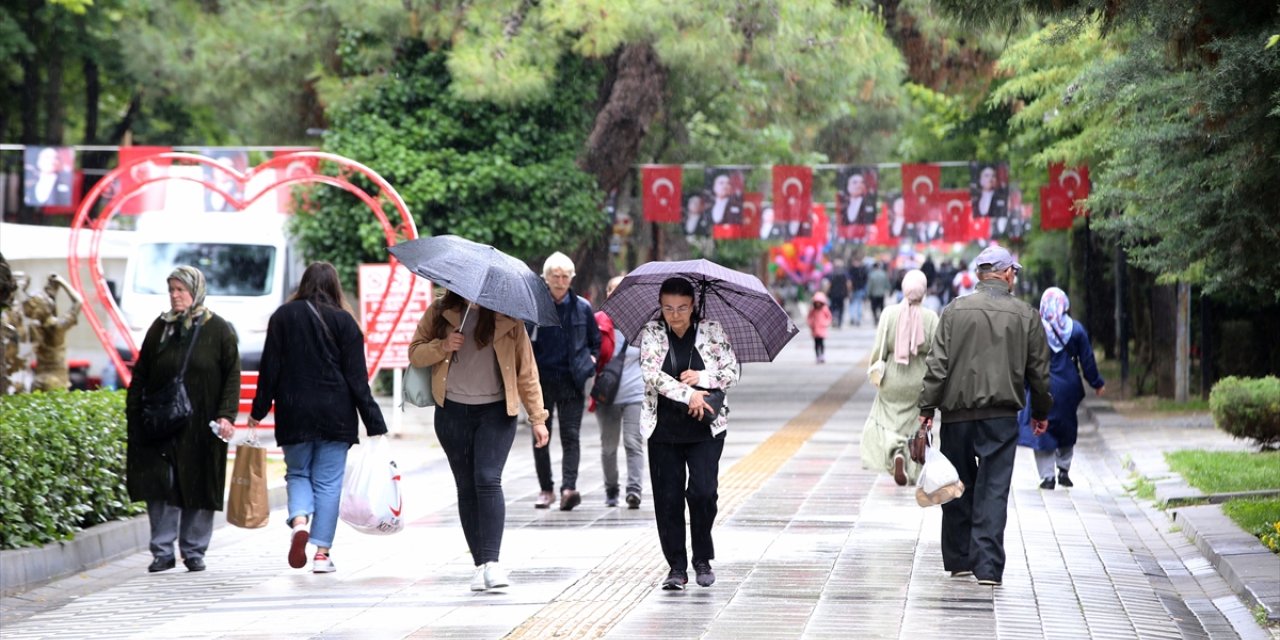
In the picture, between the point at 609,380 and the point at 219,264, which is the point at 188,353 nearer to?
the point at 609,380

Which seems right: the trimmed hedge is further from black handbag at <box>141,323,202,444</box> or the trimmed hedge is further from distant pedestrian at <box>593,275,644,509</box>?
distant pedestrian at <box>593,275,644,509</box>

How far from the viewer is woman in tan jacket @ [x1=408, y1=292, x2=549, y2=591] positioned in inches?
340

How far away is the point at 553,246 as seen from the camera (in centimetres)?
2236

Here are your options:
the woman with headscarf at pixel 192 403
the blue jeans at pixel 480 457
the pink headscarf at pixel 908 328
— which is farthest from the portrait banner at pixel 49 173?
the blue jeans at pixel 480 457

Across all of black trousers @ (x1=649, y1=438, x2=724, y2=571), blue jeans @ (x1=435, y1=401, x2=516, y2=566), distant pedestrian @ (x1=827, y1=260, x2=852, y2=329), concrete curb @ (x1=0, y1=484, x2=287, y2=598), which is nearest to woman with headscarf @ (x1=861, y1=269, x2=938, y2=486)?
black trousers @ (x1=649, y1=438, x2=724, y2=571)

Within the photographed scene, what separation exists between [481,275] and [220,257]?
55.2 ft

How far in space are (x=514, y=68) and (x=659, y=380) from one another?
42.9ft

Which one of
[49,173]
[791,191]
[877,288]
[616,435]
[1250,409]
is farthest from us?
[877,288]

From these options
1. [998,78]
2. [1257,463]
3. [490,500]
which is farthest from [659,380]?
[998,78]

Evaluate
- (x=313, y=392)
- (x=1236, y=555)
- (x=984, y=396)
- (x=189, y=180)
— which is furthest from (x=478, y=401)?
(x=189, y=180)

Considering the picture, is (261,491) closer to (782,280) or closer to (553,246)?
(553,246)

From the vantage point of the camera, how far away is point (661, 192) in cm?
2656

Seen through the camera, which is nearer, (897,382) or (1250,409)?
(897,382)

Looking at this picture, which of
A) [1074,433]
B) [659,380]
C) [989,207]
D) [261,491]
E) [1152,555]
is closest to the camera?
[659,380]
